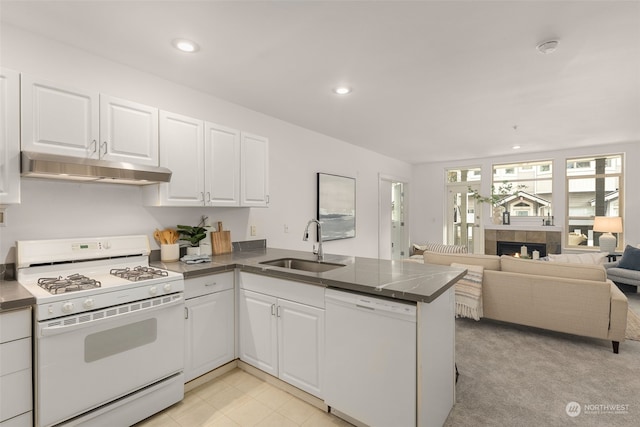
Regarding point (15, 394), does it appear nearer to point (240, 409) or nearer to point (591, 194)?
point (240, 409)

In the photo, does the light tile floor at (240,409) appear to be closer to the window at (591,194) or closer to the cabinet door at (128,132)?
the cabinet door at (128,132)

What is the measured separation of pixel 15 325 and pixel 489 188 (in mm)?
7671

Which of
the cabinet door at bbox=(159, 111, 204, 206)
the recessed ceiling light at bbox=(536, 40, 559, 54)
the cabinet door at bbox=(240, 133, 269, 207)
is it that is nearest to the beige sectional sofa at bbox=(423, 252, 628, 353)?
the recessed ceiling light at bbox=(536, 40, 559, 54)

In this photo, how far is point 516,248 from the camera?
660cm

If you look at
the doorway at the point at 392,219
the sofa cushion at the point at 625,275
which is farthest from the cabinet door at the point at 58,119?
the sofa cushion at the point at 625,275

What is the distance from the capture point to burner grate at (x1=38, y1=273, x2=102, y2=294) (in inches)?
66.7

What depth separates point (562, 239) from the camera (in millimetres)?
6125

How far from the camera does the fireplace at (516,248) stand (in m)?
6.34

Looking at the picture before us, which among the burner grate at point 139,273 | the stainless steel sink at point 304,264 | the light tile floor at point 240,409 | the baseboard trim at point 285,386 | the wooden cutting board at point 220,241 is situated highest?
the wooden cutting board at point 220,241

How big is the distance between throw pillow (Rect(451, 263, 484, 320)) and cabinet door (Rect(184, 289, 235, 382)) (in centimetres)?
248

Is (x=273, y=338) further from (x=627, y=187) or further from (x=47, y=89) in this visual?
(x=627, y=187)

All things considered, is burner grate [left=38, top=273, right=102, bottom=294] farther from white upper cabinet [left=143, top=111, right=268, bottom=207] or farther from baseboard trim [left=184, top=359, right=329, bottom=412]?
baseboard trim [left=184, top=359, right=329, bottom=412]

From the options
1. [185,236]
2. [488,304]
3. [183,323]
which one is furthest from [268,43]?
[488,304]

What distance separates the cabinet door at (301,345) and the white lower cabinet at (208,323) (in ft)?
1.69
